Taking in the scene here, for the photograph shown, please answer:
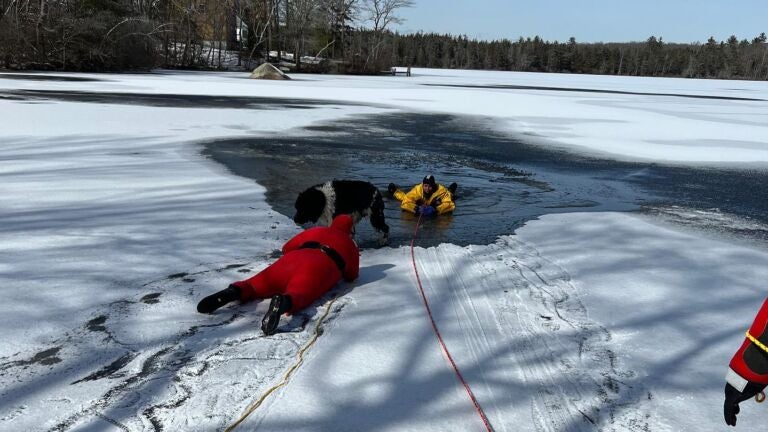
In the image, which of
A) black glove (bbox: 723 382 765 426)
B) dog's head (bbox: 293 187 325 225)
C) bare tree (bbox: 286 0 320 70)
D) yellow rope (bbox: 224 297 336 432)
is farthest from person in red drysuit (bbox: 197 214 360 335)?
bare tree (bbox: 286 0 320 70)

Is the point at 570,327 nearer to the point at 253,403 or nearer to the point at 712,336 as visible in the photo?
the point at 712,336

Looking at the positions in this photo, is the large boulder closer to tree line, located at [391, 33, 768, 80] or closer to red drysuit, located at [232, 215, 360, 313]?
red drysuit, located at [232, 215, 360, 313]

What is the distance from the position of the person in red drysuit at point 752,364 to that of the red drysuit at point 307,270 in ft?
7.53

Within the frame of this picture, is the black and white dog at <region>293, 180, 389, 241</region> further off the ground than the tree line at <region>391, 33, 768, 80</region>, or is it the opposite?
the tree line at <region>391, 33, 768, 80</region>

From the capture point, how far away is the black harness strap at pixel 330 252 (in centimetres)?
397

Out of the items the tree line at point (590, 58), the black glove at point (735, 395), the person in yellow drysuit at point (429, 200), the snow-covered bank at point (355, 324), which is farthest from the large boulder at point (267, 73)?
the tree line at point (590, 58)

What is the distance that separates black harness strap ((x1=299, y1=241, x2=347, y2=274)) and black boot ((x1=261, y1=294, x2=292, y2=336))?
2.20 feet

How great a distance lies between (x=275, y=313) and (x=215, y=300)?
419mm

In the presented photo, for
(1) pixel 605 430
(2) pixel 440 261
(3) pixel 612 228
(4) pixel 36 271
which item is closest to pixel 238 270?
(4) pixel 36 271

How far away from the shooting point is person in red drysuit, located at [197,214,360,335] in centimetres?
337

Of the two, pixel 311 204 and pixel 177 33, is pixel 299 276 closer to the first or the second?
pixel 311 204

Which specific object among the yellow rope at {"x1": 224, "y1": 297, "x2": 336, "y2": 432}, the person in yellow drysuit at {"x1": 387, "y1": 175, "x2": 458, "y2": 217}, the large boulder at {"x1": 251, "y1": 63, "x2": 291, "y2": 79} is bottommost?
the yellow rope at {"x1": 224, "y1": 297, "x2": 336, "y2": 432}

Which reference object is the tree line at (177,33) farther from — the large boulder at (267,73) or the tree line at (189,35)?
the large boulder at (267,73)

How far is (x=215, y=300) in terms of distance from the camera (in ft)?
11.1
